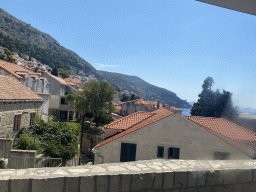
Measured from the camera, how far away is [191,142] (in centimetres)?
1110

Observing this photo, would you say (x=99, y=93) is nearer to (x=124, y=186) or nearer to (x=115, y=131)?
(x=115, y=131)

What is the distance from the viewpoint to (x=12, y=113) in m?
12.0

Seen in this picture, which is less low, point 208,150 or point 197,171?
point 197,171

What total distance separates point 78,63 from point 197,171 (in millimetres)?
170148

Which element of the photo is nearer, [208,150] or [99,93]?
[208,150]

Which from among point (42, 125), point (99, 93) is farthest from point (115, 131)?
point (99, 93)

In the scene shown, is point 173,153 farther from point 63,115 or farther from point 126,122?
point 63,115

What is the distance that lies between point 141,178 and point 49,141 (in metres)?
9.85

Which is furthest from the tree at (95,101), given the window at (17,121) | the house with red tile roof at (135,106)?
the window at (17,121)

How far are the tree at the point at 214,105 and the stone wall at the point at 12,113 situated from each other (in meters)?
37.4

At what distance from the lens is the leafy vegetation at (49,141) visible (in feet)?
29.1

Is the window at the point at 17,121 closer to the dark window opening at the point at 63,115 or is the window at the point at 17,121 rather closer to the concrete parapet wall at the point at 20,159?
the concrete parapet wall at the point at 20,159

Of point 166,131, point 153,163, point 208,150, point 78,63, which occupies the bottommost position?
point 208,150

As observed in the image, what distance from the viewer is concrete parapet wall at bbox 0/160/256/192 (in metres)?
2.00
